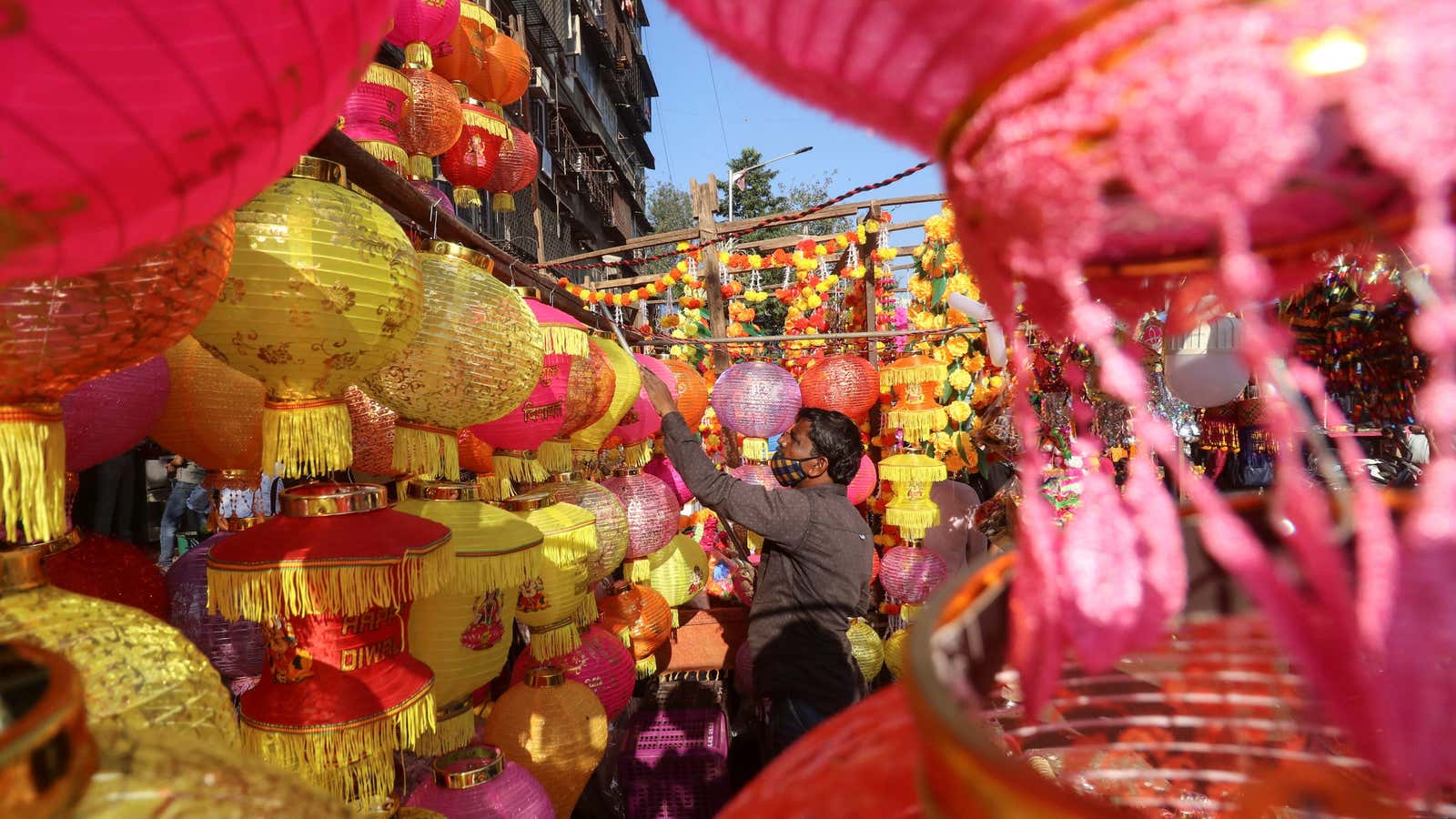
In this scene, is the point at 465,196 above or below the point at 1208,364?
above

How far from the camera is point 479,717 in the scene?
2.20 metres

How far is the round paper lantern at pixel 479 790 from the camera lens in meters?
1.39

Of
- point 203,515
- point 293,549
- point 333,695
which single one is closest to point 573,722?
point 333,695

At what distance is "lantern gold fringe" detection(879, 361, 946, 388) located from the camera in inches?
A: 153

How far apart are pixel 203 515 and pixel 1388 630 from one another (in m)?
6.08

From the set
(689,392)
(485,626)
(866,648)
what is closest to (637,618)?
(689,392)

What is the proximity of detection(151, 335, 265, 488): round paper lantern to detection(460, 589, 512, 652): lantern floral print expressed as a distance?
571mm

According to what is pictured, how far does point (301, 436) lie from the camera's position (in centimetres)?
101

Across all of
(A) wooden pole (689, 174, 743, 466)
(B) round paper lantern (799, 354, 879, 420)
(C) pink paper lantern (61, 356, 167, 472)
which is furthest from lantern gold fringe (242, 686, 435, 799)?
(A) wooden pole (689, 174, 743, 466)

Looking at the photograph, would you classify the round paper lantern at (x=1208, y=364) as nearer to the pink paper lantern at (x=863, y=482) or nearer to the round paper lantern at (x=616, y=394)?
the round paper lantern at (x=616, y=394)

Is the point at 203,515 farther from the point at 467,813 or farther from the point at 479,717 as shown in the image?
the point at 467,813

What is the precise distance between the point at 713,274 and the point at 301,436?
14.3ft

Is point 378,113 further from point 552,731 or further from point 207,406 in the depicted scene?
point 552,731

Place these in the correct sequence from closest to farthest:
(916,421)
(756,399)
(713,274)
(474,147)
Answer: (756,399), (474,147), (916,421), (713,274)
